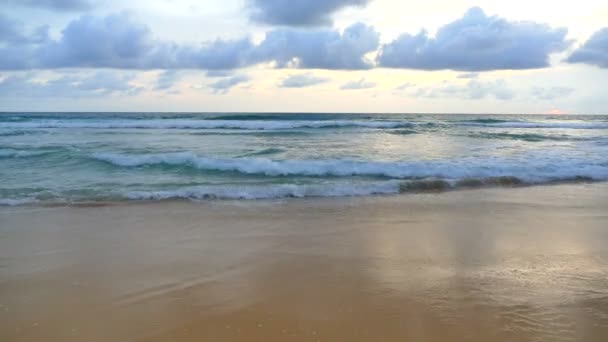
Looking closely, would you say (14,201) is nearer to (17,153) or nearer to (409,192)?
(409,192)

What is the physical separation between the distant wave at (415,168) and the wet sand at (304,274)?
2.97m

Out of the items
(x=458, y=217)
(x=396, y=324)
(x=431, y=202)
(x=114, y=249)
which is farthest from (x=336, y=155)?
(x=396, y=324)

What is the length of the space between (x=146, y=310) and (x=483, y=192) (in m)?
6.40

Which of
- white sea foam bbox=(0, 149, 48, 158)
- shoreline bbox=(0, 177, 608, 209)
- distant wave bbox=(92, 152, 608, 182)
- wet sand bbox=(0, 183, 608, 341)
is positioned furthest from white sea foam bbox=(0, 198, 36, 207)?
white sea foam bbox=(0, 149, 48, 158)

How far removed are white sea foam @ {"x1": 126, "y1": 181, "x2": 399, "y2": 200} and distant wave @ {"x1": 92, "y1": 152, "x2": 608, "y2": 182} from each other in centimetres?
155

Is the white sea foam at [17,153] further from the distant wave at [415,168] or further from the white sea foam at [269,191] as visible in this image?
the white sea foam at [269,191]

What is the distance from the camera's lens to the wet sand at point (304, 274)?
9.80 ft

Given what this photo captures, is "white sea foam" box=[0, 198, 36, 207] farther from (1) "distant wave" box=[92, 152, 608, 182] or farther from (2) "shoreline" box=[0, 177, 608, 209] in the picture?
(1) "distant wave" box=[92, 152, 608, 182]

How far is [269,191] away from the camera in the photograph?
7.71 m

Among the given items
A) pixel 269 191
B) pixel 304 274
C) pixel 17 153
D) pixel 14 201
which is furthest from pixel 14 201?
pixel 17 153

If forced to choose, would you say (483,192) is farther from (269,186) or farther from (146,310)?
(146,310)

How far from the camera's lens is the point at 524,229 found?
Result: 546 cm

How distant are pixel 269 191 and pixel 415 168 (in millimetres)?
3781

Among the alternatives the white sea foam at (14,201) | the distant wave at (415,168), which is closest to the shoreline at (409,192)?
the white sea foam at (14,201)
